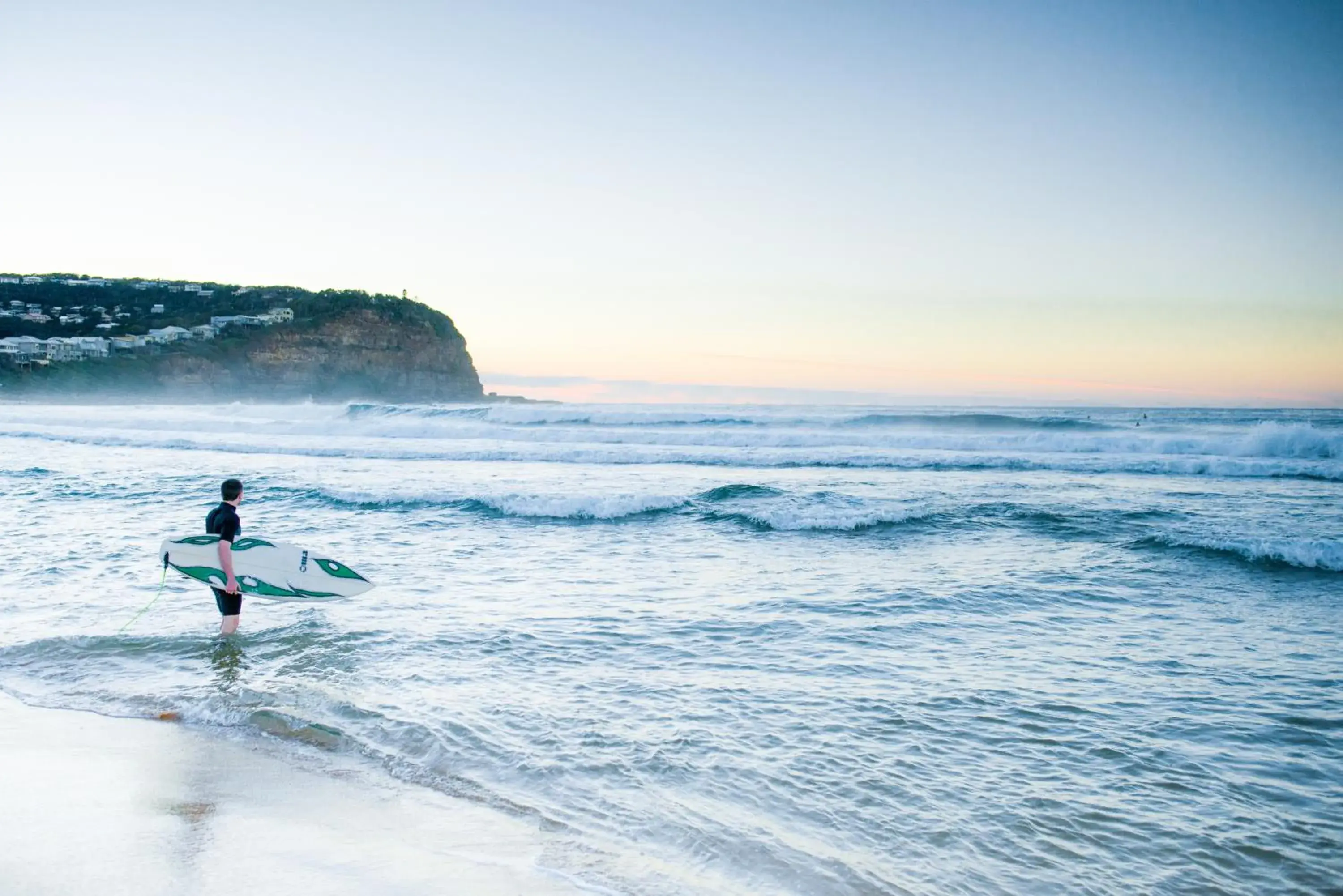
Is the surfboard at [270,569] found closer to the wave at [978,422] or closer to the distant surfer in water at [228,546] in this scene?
the distant surfer in water at [228,546]

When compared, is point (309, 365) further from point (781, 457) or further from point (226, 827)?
point (226, 827)

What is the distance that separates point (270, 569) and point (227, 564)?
1.09 metres

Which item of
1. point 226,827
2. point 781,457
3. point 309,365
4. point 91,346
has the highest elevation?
point 91,346

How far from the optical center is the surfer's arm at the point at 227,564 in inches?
274

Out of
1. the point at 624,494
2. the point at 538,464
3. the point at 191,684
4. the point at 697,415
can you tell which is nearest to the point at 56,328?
the point at 697,415

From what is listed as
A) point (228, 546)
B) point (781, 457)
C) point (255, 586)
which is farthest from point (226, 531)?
point (781, 457)

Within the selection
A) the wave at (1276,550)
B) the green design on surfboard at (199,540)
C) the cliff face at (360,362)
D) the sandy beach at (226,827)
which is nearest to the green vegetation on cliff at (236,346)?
the cliff face at (360,362)

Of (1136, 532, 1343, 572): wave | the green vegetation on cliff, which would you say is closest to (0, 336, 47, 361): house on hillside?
the green vegetation on cliff

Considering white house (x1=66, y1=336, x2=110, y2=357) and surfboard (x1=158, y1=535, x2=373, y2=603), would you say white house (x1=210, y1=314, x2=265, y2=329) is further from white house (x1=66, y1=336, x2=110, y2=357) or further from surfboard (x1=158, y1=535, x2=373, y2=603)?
surfboard (x1=158, y1=535, x2=373, y2=603)

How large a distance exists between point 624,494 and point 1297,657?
441 inches

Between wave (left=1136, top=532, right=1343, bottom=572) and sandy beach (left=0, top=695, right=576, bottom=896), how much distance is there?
37.4ft

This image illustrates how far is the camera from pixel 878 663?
21.6ft

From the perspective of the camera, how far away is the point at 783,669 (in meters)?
6.45

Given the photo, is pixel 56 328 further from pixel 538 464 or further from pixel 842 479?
pixel 842 479
